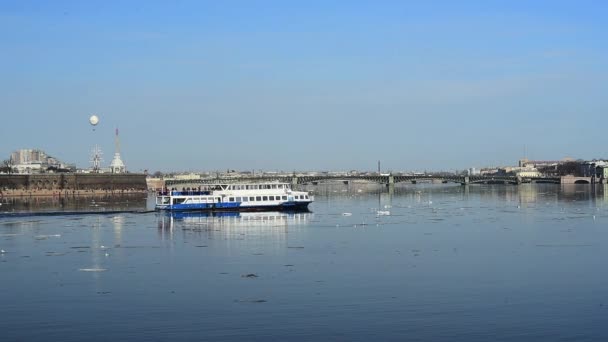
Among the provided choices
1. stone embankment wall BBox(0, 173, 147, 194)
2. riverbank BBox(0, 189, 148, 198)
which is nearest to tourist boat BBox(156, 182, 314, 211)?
riverbank BBox(0, 189, 148, 198)

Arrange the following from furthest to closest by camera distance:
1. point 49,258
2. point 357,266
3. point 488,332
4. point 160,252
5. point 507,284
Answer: point 160,252, point 49,258, point 357,266, point 507,284, point 488,332

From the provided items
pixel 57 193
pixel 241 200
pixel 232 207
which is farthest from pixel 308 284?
pixel 57 193

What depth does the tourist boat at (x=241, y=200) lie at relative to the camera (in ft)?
273

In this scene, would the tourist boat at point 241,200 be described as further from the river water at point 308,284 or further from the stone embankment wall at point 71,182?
the stone embankment wall at point 71,182

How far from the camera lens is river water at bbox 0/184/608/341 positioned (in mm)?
23688

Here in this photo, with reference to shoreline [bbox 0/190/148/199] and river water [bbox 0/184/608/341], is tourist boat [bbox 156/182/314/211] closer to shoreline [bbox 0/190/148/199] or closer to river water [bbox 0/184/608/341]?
river water [bbox 0/184/608/341]

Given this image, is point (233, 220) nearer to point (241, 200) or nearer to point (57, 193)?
point (241, 200)

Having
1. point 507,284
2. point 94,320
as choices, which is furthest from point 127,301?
point 507,284

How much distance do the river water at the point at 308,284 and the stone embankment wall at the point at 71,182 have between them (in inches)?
3868

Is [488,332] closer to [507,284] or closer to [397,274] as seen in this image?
[507,284]

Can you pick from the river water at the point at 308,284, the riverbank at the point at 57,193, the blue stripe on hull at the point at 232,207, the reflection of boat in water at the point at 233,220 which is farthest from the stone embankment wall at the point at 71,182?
the river water at the point at 308,284

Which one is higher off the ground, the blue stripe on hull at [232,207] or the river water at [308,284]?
the blue stripe on hull at [232,207]

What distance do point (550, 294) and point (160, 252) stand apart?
21.4 m

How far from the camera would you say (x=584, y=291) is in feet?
95.5
